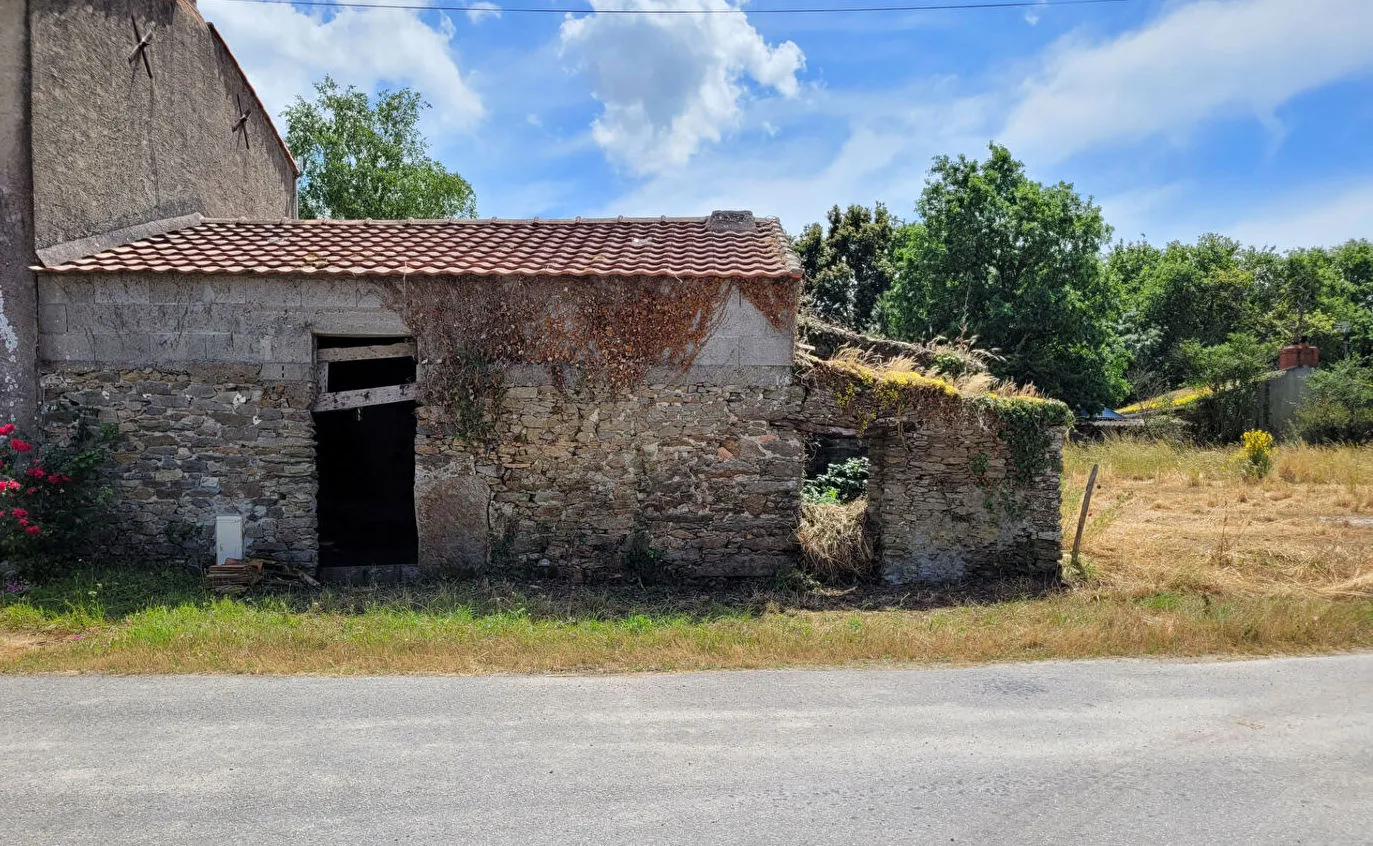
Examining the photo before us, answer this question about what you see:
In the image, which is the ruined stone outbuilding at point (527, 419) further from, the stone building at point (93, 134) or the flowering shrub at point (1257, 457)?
the flowering shrub at point (1257, 457)

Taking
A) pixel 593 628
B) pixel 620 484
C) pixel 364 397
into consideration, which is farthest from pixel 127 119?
pixel 593 628

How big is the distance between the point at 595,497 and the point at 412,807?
567 cm

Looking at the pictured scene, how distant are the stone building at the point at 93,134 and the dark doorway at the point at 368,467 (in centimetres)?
341

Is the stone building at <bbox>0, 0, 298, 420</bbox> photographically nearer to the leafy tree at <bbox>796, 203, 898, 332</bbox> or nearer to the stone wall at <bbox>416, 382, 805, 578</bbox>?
the stone wall at <bbox>416, 382, 805, 578</bbox>

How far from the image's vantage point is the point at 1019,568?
965 centimetres

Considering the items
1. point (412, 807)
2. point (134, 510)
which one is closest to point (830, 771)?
point (412, 807)

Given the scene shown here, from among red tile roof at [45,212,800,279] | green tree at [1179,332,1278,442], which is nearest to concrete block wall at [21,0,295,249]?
red tile roof at [45,212,800,279]

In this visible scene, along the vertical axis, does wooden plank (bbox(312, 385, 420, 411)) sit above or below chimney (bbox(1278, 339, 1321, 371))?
below

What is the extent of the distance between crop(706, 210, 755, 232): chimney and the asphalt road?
7143 millimetres

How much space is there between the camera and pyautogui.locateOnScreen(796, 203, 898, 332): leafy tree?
30578 mm

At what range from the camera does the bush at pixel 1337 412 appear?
792 inches

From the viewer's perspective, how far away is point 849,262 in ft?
104

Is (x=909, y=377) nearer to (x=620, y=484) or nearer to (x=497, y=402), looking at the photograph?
(x=620, y=484)

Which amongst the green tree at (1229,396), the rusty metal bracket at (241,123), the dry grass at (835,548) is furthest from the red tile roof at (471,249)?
the green tree at (1229,396)
